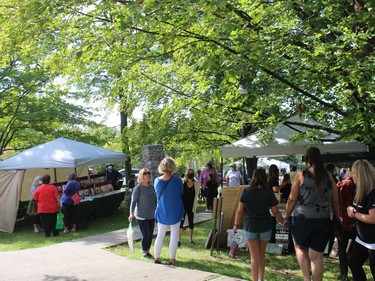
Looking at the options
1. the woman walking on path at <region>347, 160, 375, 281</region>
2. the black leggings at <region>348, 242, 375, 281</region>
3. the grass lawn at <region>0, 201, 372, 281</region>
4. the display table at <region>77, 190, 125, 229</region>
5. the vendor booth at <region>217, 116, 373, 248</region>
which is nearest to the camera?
the woman walking on path at <region>347, 160, 375, 281</region>

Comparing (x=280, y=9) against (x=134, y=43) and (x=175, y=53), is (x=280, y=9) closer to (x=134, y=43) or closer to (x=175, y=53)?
(x=175, y=53)

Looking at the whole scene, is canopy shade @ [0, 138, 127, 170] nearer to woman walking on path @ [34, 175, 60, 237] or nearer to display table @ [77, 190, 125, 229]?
display table @ [77, 190, 125, 229]

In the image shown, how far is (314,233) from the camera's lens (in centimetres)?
488

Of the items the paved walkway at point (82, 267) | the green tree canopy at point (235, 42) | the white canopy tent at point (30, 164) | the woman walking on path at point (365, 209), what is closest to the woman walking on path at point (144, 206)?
the paved walkway at point (82, 267)

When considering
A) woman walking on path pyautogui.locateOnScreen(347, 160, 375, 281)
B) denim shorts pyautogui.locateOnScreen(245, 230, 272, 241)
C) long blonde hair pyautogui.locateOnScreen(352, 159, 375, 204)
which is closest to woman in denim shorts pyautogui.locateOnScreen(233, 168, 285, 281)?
denim shorts pyautogui.locateOnScreen(245, 230, 272, 241)

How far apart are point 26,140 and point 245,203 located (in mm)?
18895

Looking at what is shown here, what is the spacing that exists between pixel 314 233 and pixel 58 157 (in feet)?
33.0

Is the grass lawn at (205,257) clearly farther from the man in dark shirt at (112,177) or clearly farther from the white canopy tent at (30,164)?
the man in dark shirt at (112,177)

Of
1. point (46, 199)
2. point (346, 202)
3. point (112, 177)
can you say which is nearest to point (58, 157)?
point (46, 199)

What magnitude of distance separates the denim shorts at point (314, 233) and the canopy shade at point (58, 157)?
9335 millimetres

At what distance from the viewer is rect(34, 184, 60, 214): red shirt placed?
35.6ft

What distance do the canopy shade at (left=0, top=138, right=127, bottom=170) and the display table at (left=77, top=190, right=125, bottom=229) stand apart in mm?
1186

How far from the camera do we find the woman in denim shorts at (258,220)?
5480 millimetres

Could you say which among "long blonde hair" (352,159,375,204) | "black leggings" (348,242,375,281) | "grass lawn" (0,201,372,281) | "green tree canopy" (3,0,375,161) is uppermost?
"green tree canopy" (3,0,375,161)
